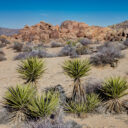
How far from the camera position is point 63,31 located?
100 ft

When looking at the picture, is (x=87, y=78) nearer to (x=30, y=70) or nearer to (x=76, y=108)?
(x=76, y=108)

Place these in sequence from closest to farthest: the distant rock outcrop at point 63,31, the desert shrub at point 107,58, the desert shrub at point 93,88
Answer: the desert shrub at point 93,88
the desert shrub at point 107,58
the distant rock outcrop at point 63,31

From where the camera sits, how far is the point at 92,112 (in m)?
5.18

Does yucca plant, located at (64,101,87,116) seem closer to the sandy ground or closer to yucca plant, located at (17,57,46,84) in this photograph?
the sandy ground

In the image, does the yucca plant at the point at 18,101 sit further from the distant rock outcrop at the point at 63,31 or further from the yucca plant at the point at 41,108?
the distant rock outcrop at the point at 63,31

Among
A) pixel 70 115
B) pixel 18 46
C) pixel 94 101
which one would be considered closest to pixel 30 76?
pixel 70 115

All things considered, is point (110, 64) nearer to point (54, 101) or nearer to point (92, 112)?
point (92, 112)

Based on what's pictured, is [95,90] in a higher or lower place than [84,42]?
lower

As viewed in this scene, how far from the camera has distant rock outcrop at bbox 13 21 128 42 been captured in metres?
27.7

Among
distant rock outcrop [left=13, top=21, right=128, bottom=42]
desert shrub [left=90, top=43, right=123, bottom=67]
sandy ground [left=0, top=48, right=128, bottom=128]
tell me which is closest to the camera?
sandy ground [left=0, top=48, right=128, bottom=128]

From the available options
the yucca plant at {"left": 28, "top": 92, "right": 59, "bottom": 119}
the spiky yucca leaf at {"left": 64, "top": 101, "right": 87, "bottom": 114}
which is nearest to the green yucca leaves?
the spiky yucca leaf at {"left": 64, "top": 101, "right": 87, "bottom": 114}

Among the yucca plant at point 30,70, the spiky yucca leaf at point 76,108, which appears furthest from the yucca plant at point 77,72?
the yucca plant at point 30,70

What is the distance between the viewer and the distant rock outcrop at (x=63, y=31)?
1090 inches

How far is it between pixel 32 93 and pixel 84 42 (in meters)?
17.9
